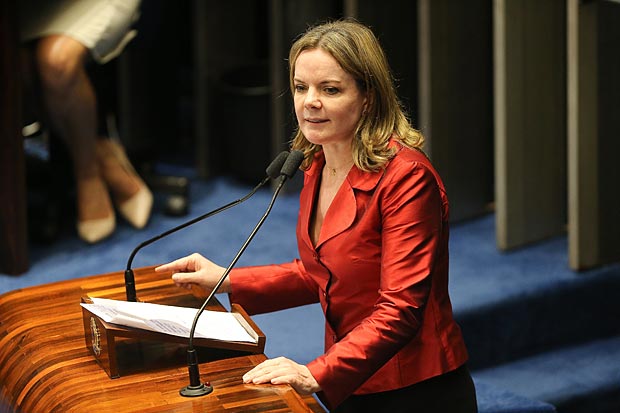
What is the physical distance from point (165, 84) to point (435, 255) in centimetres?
344

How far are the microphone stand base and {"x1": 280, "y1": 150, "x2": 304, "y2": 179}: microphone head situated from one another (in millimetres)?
371

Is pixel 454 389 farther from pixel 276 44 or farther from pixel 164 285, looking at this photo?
pixel 276 44

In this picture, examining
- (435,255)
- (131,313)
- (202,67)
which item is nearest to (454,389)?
(435,255)

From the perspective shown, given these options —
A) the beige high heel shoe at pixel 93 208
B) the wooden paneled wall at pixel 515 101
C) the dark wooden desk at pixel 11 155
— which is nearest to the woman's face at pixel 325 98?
the wooden paneled wall at pixel 515 101

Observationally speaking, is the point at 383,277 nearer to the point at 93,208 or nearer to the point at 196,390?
the point at 196,390

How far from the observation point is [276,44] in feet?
13.9

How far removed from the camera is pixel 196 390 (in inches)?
64.4

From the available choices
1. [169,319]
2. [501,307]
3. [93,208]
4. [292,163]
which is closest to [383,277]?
[292,163]

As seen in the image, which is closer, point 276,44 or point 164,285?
point 164,285

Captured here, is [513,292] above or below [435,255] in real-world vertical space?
below

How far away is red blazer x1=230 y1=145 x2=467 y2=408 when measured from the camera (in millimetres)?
1764

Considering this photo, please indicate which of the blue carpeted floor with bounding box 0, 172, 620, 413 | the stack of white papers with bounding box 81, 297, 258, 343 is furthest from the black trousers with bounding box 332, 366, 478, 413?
the blue carpeted floor with bounding box 0, 172, 620, 413

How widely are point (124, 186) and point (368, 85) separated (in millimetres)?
2153

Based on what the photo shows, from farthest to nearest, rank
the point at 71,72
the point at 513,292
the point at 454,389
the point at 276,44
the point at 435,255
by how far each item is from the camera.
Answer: the point at 276,44
the point at 71,72
the point at 513,292
the point at 454,389
the point at 435,255
